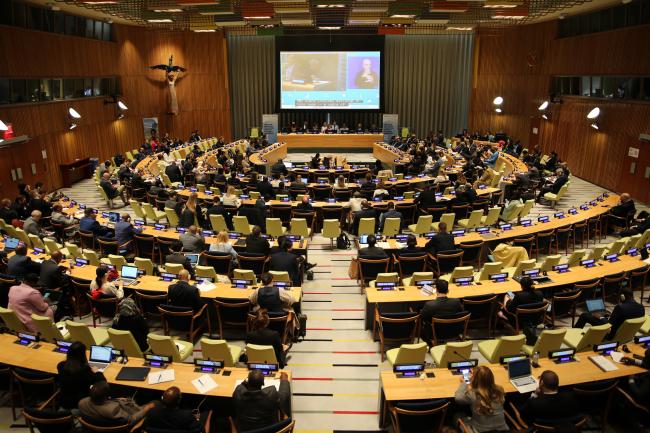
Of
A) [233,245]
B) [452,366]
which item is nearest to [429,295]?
[452,366]

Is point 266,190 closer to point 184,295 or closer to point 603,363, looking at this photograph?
point 184,295

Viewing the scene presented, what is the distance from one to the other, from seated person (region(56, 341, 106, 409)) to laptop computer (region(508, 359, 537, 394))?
185 inches

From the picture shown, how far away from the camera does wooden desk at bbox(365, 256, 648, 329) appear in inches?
299

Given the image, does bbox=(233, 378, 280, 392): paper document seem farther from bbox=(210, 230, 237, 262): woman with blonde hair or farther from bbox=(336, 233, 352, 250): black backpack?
bbox=(336, 233, 352, 250): black backpack

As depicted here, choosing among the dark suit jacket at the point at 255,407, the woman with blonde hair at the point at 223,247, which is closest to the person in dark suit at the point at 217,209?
the woman with blonde hair at the point at 223,247

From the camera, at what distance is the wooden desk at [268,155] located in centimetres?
2044

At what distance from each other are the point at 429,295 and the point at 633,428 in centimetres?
308

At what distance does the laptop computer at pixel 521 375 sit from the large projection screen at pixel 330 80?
25.1 meters

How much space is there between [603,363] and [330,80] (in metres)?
25.3

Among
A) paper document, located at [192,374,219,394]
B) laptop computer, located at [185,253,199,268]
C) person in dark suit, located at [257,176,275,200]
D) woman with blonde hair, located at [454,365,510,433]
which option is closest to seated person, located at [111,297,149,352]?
paper document, located at [192,374,219,394]

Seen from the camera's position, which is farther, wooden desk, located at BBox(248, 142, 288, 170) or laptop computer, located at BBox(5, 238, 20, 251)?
wooden desk, located at BBox(248, 142, 288, 170)

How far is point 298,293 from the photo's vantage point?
304 inches

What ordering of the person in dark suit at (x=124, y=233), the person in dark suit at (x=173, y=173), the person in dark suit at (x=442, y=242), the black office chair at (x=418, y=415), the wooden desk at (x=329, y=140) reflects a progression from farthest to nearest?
the wooden desk at (x=329, y=140) → the person in dark suit at (x=173, y=173) → the person in dark suit at (x=124, y=233) → the person in dark suit at (x=442, y=242) → the black office chair at (x=418, y=415)

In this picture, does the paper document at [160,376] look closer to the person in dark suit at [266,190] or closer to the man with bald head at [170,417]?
the man with bald head at [170,417]
